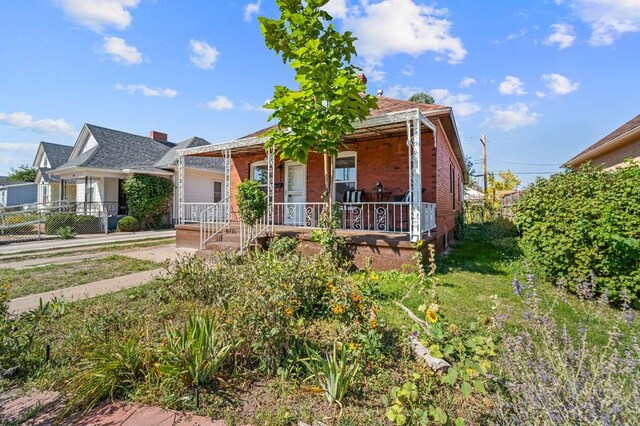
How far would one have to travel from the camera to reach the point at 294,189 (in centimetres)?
1150

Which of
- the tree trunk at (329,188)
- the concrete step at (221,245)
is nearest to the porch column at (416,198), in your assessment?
the tree trunk at (329,188)

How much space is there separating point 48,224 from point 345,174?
15.3 metres

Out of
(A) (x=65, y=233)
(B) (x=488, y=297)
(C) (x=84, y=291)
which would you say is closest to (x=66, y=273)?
(C) (x=84, y=291)

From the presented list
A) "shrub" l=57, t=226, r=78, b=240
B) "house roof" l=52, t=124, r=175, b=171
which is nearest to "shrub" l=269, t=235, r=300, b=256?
"shrub" l=57, t=226, r=78, b=240

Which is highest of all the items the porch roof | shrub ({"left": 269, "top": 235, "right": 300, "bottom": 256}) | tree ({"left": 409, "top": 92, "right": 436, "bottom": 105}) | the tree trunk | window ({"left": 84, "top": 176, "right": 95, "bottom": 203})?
tree ({"left": 409, "top": 92, "right": 436, "bottom": 105})

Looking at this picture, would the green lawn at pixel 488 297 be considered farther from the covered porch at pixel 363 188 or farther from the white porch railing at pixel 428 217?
the covered porch at pixel 363 188

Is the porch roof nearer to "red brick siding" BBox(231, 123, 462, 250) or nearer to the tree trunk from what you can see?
"red brick siding" BBox(231, 123, 462, 250)

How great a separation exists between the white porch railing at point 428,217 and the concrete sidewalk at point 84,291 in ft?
18.9

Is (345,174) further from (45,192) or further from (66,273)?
(45,192)

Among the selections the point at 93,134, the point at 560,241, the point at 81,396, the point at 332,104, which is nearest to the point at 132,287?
the point at 81,396

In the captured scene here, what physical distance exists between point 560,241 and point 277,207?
9044mm

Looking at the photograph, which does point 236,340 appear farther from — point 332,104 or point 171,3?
point 171,3

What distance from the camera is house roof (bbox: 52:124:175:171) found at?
18.1m

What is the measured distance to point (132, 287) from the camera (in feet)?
18.2
